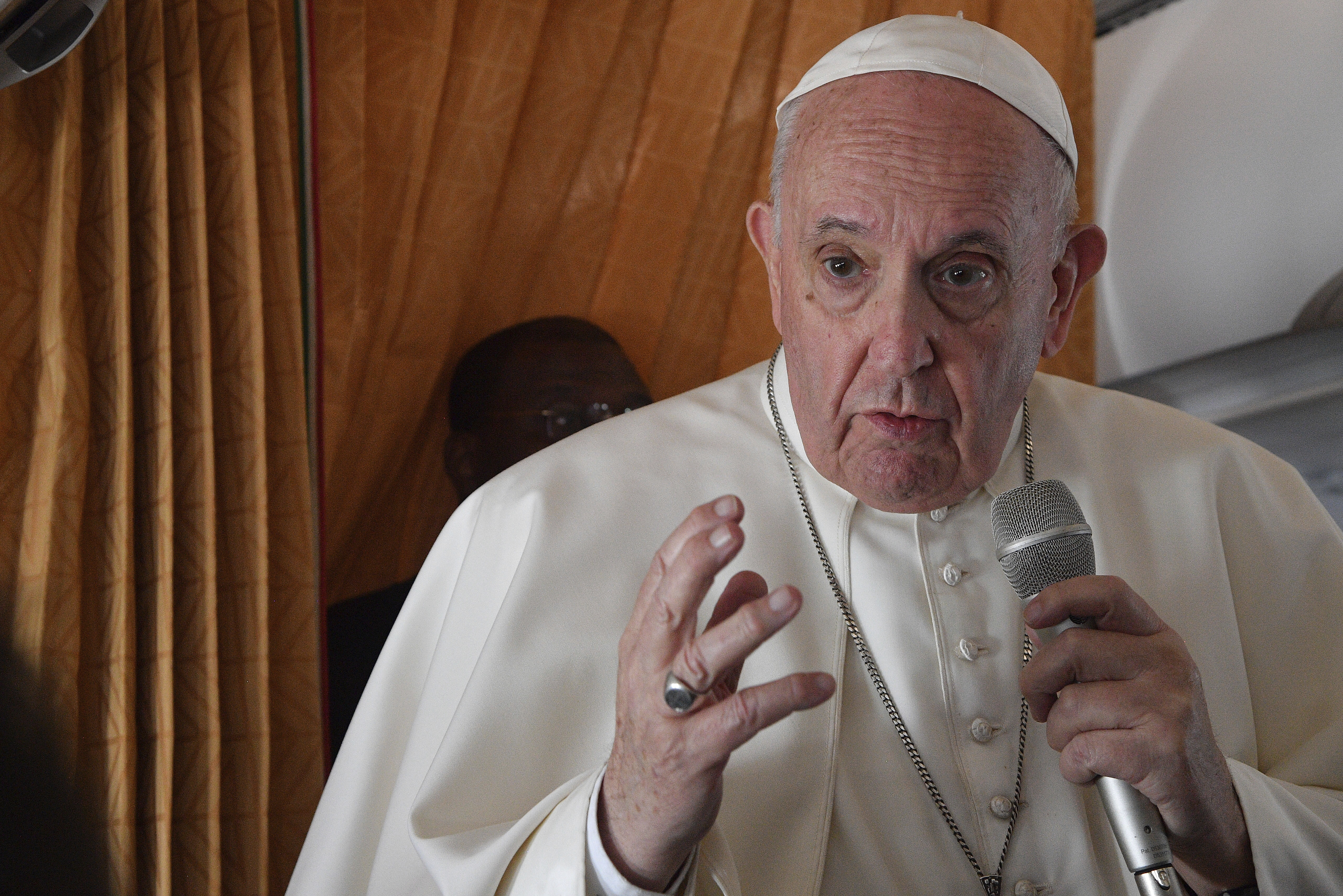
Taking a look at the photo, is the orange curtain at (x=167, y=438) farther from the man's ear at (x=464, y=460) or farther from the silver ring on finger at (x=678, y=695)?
the silver ring on finger at (x=678, y=695)

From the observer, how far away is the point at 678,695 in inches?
47.6

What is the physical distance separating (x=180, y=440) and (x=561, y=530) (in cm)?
90

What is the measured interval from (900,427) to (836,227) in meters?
0.32

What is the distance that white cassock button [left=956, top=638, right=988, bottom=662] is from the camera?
174 centimetres

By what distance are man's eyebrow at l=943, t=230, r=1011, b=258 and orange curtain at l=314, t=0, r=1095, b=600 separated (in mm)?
1623

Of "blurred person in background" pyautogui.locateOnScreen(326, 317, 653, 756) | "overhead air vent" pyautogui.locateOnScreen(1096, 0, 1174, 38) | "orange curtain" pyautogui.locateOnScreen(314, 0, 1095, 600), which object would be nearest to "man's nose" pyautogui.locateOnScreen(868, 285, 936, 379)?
"blurred person in background" pyautogui.locateOnScreen(326, 317, 653, 756)

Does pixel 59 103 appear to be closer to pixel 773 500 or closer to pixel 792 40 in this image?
pixel 773 500

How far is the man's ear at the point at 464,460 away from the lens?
303 cm

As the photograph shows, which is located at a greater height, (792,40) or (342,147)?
(792,40)

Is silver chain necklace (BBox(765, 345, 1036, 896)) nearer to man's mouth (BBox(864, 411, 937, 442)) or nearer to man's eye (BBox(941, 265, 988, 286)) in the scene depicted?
man's mouth (BBox(864, 411, 937, 442))

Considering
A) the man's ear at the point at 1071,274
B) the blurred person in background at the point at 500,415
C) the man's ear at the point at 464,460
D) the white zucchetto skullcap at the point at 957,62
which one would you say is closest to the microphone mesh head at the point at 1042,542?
the man's ear at the point at 1071,274

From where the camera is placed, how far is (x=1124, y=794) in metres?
1.29

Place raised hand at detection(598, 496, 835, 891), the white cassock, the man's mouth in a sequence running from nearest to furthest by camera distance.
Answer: raised hand at detection(598, 496, 835, 891) < the white cassock < the man's mouth

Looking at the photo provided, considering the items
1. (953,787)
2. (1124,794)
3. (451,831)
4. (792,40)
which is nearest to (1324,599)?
(953,787)
